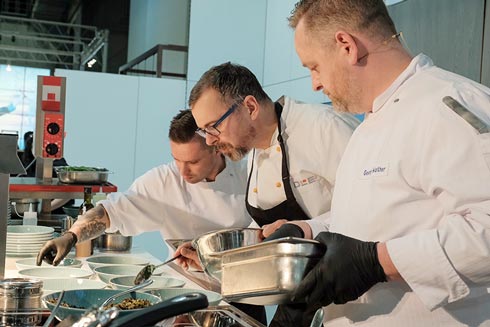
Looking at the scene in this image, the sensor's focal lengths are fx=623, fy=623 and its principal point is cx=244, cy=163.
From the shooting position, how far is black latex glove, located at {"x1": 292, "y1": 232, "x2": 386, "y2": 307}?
1175mm

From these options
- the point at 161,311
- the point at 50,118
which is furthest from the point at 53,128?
the point at 161,311

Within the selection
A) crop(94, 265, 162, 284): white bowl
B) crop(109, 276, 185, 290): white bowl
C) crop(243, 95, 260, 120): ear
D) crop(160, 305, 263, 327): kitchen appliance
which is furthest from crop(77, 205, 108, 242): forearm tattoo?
crop(160, 305, 263, 327): kitchen appliance

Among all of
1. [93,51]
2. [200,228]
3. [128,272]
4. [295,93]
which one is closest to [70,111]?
[295,93]

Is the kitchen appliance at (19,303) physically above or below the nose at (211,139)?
below

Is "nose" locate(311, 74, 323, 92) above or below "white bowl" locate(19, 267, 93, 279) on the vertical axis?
above

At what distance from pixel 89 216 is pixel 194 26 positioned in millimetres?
4437

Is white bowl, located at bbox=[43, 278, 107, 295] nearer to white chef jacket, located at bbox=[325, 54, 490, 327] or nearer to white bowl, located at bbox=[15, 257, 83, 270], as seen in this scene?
white bowl, located at bbox=[15, 257, 83, 270]

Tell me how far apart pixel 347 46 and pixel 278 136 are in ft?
2.85

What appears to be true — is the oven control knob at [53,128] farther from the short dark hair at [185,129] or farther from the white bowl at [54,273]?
the white bowl at [54,273]

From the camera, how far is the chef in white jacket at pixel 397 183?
1133 mm

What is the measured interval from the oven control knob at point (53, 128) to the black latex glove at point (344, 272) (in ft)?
7.21

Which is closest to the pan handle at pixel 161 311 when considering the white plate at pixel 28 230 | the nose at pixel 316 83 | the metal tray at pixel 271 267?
the metal tray at pixel 271 267

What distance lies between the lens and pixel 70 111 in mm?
6023

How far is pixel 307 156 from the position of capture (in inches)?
84.9
